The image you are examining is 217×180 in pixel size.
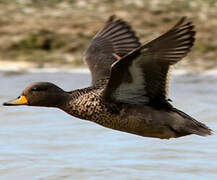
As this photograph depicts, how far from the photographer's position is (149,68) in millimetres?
6242

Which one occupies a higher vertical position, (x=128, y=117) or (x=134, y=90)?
(x=134, y=90)

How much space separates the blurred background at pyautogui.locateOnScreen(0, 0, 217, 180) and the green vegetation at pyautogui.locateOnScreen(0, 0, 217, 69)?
0.04ft

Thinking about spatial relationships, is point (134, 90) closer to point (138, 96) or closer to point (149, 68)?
point (138, 96)

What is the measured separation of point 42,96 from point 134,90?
90 cm

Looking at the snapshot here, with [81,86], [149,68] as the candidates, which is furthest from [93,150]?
[81,86]

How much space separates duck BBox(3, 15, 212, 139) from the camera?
5.97 metres

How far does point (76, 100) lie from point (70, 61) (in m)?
4.11

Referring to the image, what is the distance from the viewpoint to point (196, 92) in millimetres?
9320

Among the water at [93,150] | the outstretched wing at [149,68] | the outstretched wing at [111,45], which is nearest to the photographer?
the outstretched wing at [149,68]

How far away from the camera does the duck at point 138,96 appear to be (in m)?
5.97

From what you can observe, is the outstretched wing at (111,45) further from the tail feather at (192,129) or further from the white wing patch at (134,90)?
the tail feather at (192,129)

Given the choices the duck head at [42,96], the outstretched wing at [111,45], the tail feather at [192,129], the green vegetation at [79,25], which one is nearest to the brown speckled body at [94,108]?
the duck head at [42,96]

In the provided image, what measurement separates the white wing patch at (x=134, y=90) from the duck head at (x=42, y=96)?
22.4 inches

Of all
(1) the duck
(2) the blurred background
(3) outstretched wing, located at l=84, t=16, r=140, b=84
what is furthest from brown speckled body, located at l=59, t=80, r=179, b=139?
(3) outstretched wing, located at l=84, t=16, r=140, b=84
